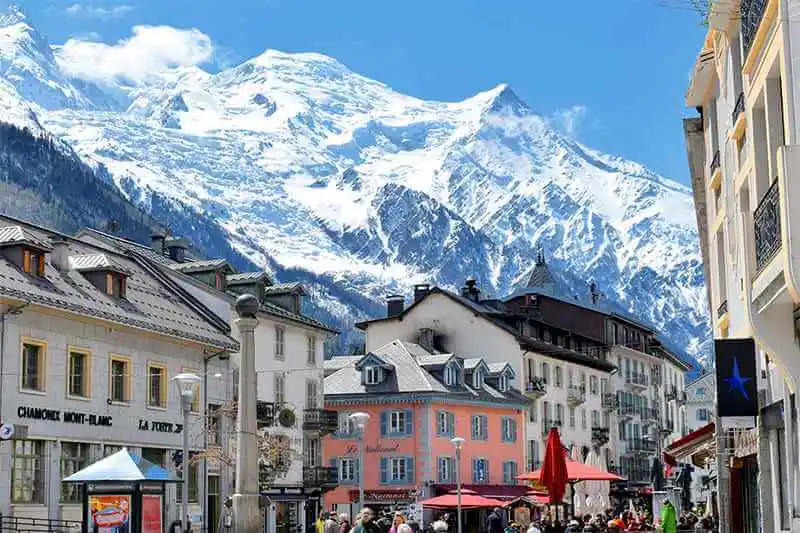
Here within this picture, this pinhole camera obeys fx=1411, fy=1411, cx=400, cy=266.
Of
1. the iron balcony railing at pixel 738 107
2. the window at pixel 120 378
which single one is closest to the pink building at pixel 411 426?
the window at pixel 120 378

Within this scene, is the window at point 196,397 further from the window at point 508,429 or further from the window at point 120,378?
the window at point 508,429

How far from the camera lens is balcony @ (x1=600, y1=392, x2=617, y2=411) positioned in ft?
327

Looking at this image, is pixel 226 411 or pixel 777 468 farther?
pixel 226 411

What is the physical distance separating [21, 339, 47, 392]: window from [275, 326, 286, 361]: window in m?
20.0

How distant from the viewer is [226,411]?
53.8 meters

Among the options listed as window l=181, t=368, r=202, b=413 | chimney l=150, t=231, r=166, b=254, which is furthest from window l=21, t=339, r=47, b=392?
chimney l=150, t=231, r=166, b=254

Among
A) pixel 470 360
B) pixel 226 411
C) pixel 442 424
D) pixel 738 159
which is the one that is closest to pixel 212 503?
pixel 226 411

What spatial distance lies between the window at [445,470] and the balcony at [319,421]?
10254 mm

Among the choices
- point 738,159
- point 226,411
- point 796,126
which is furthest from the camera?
point 226,411

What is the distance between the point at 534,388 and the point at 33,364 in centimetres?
4657

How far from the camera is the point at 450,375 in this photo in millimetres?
77562

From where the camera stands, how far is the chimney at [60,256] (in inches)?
1855

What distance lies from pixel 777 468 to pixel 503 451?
198ft

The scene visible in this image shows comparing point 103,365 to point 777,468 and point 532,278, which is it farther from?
point 532,278
